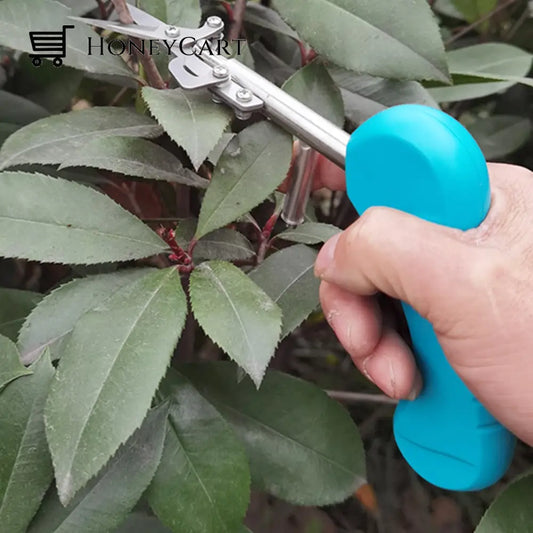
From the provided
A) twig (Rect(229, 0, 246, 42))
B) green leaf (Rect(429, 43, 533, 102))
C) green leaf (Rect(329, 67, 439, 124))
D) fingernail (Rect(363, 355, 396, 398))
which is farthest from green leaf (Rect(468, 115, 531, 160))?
fingernail (Rect(363, 355, 396, 398))

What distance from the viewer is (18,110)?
745mm

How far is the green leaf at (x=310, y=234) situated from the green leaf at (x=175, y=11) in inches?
8.5

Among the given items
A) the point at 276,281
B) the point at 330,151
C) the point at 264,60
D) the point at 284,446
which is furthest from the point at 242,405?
the point at 264,60

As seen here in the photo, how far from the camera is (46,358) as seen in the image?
1.71ft

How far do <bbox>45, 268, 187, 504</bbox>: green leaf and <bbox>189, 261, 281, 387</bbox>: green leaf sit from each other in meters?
0.02

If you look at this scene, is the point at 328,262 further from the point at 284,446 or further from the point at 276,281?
the point at 284,446

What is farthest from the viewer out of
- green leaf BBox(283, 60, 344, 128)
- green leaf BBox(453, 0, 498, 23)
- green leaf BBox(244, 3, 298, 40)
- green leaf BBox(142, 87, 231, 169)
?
green leaf BBox(453, 0, 498, 23)

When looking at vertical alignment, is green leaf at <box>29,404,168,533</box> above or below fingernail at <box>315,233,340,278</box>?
below

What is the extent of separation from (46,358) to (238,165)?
218 mm

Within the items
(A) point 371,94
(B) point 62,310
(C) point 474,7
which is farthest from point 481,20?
(B) point 62,310

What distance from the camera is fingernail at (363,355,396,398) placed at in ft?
1.73

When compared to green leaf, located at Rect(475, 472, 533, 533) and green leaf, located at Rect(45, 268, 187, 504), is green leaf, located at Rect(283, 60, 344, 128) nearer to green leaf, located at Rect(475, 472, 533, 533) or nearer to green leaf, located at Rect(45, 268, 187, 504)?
green leaf, located at Rect(45, 268, 187, 504)

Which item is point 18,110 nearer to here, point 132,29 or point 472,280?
point 132,29

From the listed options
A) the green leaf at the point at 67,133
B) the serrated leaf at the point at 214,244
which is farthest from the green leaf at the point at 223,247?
the green leaf at the point at 67,133
